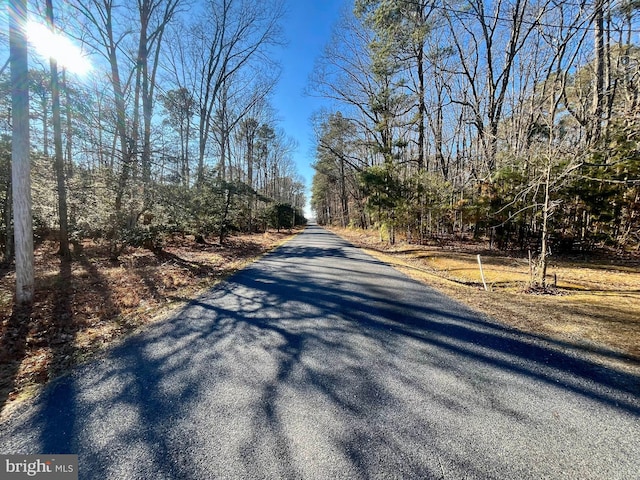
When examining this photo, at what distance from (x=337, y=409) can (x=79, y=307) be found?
15.9 ft

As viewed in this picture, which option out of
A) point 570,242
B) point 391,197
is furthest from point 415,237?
point 570,242

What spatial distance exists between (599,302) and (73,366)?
26.0ft

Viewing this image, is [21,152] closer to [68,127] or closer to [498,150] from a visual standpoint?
[68,127]

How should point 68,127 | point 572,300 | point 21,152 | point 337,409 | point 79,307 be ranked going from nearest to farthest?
point 337,409 < point 21,152 < point 79,307 < point 572,300 < point 68,127

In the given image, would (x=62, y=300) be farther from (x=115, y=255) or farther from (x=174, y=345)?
(x=115, y=255)

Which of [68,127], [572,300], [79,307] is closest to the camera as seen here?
[79,307]

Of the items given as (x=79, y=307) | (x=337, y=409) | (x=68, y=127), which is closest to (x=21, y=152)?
(x=79, y=307)

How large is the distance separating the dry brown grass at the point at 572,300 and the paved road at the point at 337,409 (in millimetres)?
468

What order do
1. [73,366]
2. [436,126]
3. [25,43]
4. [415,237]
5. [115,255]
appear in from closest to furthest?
1. [73,366]
2. [25,43]
3. [115,255]
4. [415,237]
5. [436,126]

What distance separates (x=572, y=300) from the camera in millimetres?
4539

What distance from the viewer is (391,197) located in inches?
527

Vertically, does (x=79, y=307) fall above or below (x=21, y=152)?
below

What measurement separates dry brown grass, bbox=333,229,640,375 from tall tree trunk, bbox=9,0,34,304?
7.74 meters

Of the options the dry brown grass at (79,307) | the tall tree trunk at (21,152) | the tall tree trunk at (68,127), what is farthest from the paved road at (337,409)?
the tall tree trunk at (68,127)
